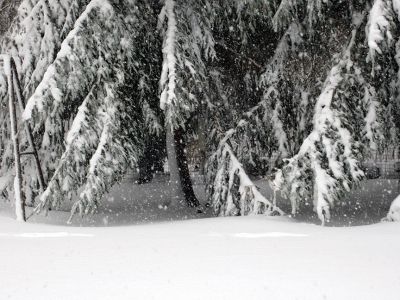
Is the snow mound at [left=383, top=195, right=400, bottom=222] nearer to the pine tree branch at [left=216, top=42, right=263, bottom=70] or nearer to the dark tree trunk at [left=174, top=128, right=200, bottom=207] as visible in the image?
the pine tree branch at [left=216, top=42, right=263, bottom=70]

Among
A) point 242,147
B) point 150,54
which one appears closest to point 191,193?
point 242,147

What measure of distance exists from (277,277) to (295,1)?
603cm

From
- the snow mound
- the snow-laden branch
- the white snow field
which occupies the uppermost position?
the snow-laden branch

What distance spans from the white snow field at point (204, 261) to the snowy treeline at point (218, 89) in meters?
1.26

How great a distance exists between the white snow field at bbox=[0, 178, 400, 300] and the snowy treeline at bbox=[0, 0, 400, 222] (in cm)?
126

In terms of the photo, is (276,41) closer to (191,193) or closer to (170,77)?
(170,77)

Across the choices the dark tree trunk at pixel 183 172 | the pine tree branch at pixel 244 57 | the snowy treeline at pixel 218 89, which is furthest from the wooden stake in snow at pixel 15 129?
the pine tree branch at pixel 244 57

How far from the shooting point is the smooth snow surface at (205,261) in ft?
17.8

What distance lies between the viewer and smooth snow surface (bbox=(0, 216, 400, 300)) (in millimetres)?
5430

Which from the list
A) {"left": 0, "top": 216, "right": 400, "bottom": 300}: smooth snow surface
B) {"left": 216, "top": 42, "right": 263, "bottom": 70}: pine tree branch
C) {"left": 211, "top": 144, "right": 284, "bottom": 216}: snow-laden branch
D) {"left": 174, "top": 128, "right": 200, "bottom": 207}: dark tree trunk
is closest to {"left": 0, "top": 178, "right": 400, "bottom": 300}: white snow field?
{"left": 0, "top": 216, "right": 400, "bottom": 300}: smooth snow surface

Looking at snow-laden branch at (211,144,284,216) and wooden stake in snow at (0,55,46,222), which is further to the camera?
snow-laden branch at (211,144,284,216)

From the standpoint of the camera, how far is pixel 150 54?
11.3 metres

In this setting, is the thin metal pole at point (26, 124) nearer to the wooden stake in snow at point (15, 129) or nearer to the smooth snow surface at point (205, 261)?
the wooden stake in snow at point (15, 129)

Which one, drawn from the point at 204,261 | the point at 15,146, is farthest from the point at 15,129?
the point at 204,261
